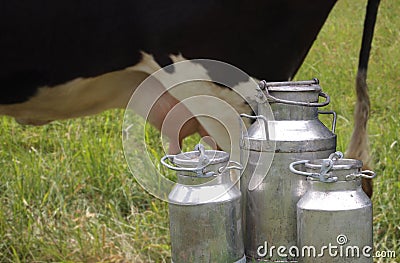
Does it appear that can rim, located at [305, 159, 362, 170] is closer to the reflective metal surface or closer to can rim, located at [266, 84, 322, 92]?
the reflective metal surface

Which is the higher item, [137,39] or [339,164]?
[137,39]

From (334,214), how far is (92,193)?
1758mm

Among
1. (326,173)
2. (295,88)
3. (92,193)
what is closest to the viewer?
(326,173)

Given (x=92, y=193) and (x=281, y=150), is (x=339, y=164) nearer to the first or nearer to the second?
(x=281, y=150)

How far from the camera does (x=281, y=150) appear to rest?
4.46 ft

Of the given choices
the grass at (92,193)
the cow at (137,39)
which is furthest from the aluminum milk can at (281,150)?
the grass at (92,193)

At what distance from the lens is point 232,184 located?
136 centimetres

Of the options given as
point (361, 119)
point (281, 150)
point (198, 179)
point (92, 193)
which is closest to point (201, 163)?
point (198, 179)

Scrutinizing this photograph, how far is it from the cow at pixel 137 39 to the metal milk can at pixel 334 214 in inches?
34.9

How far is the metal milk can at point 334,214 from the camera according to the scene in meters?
1.26

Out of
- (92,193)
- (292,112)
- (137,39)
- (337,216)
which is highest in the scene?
(137,39)

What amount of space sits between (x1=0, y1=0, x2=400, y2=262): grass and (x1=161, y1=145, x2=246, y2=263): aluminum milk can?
108 centimetres

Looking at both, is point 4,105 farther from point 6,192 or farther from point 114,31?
point 6,192

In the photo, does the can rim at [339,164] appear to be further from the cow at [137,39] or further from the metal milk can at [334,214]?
the cow at [137,39]
